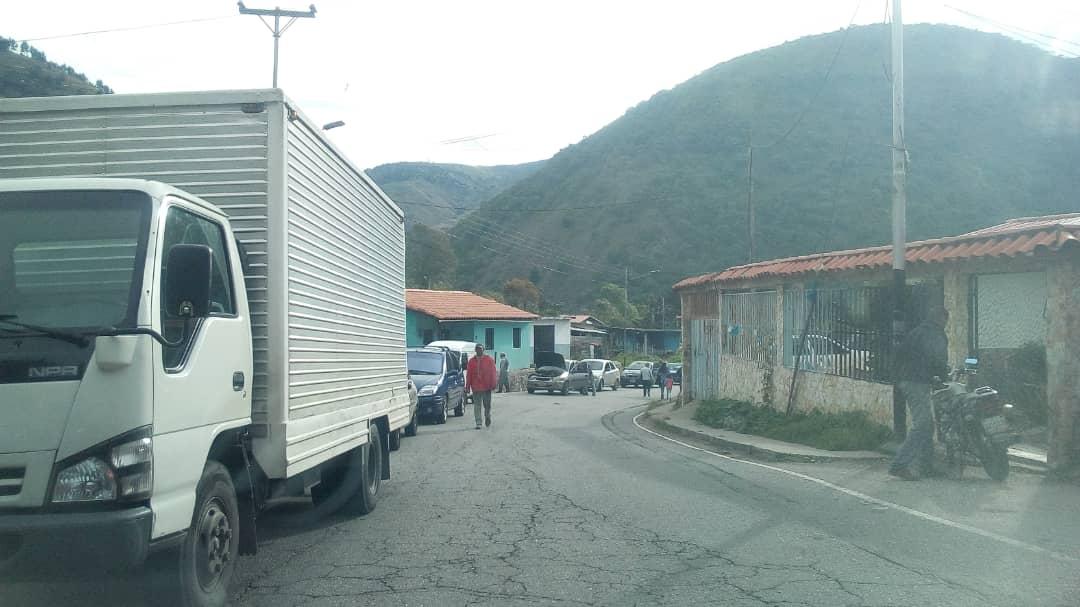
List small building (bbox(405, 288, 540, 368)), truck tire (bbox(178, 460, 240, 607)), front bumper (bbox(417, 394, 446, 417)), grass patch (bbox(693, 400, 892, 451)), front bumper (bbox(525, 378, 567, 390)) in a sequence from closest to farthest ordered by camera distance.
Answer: truck tire (bbox(178, 460, 240, 607)) → grass patch (bbox(693, 400, 892, 451)) → front bumper (bbox(417, 394, 446, 417)) → front bumper (bbox(525, 378, 567, 390)) → small building (bbox(405, 288, 540, 368))

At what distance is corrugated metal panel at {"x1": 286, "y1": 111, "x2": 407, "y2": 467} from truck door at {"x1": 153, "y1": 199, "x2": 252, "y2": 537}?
0.54 m

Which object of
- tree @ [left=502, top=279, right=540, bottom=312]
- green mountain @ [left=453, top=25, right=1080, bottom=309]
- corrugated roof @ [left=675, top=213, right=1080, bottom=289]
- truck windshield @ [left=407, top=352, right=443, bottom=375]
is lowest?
truck windshield @ [left=407, top=352, right=443, bottom=375]

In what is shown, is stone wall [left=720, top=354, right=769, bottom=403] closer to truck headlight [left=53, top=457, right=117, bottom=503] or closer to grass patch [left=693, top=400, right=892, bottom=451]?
grass patch [left=693, top=400, right=892, bottom=451]

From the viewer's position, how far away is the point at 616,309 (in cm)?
6444

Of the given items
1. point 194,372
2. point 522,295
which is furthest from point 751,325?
point 522,295

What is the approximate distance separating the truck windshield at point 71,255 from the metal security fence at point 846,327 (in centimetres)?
1126

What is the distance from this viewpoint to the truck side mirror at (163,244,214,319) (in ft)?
14.8

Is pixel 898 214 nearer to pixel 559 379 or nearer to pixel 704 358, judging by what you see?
pixel 704 358

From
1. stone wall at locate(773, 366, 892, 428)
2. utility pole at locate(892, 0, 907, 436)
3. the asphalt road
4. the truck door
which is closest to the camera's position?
the truck door

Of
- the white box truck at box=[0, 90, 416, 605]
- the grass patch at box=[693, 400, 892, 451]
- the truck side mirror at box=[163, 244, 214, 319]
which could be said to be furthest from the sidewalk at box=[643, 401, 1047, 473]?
the truck side mirror at box=[163, 244, 214, 319]

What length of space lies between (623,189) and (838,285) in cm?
5869

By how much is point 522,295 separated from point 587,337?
552 centimetres

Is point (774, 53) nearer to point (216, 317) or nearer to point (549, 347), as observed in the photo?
point (549, 347)

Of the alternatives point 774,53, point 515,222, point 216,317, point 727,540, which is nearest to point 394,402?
point 727,540
